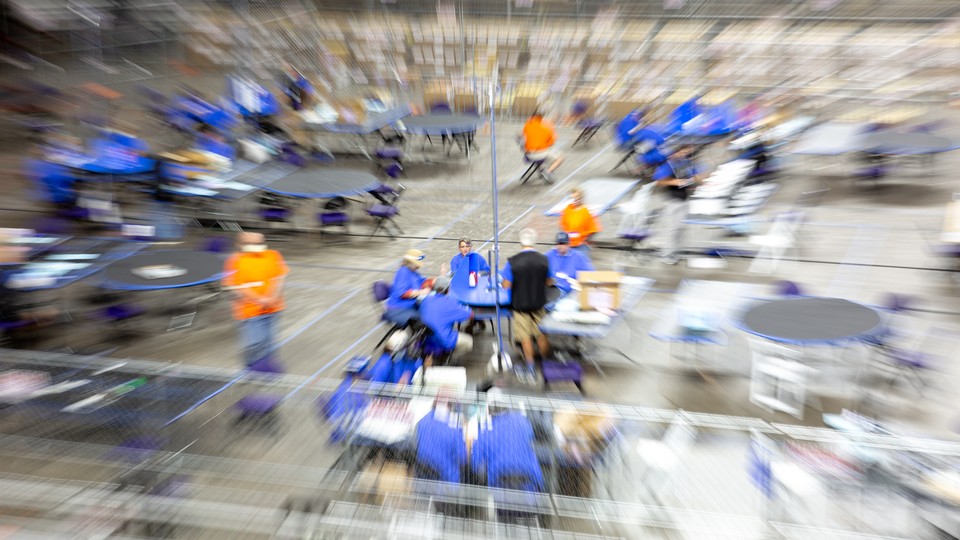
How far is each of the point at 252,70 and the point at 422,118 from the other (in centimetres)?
623

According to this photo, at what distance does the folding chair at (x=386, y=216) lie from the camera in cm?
998

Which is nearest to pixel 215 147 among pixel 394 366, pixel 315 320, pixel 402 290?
pixel 315 320

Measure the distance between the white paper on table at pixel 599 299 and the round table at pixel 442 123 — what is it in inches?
285

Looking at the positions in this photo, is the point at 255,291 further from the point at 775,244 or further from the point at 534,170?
the point at 534,170

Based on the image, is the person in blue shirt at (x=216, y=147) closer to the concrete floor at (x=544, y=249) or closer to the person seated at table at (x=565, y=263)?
the concrete floor at (x=544, y=249)

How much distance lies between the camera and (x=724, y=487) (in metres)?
3.39

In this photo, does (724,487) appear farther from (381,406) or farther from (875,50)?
(875,50)

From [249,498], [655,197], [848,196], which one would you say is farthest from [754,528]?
[848,196]

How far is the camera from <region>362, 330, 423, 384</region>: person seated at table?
4.99 m

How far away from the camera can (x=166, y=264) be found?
7.20 m

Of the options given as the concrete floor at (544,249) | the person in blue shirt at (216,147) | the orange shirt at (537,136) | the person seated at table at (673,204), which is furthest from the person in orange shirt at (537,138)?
the person in blue shirt at (216,147)

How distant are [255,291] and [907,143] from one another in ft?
35.2

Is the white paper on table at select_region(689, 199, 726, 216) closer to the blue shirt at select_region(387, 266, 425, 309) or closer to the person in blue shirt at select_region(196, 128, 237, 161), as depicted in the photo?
the blue shirt at select_region(387, 266, 425, 309)

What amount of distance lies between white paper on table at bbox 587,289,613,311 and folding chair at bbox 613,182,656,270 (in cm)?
283
